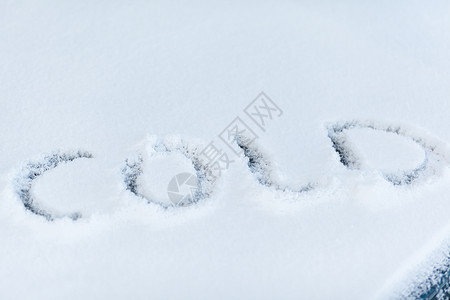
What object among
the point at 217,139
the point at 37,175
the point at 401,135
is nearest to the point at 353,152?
the point at 401,135

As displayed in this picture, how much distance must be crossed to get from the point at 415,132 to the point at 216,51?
33cm

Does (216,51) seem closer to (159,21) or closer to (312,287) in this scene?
(159,21)

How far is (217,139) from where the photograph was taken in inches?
30.4

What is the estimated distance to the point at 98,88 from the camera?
820 millimetres

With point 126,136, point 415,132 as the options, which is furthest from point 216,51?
point 415,132

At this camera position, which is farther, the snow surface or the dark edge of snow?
the dark edge of snow

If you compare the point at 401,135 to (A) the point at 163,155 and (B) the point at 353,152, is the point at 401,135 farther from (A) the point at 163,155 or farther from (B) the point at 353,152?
(A) the point at 163,155

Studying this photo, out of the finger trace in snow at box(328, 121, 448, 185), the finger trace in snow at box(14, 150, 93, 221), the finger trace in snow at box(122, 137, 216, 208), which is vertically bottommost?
the finger trace in snow at box(328, 121, 448, 185)

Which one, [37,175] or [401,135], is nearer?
[37,175]

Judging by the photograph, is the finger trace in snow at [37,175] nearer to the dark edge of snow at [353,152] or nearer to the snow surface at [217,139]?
the snow surface at [217,139]

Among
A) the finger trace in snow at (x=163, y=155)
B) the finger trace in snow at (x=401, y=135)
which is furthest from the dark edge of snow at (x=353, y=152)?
the finger trace in snow at (x=163, y=155)

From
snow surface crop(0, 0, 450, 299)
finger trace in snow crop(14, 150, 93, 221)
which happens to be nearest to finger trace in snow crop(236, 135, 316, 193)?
snow surface crop(0, 0, 450, 299)

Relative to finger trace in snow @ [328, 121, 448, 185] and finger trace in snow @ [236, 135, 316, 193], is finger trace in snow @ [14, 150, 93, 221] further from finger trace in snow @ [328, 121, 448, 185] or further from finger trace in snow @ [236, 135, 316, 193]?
finger trace in snow @ [328, 121, 448, 185]

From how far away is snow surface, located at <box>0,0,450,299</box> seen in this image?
24.8 inches
